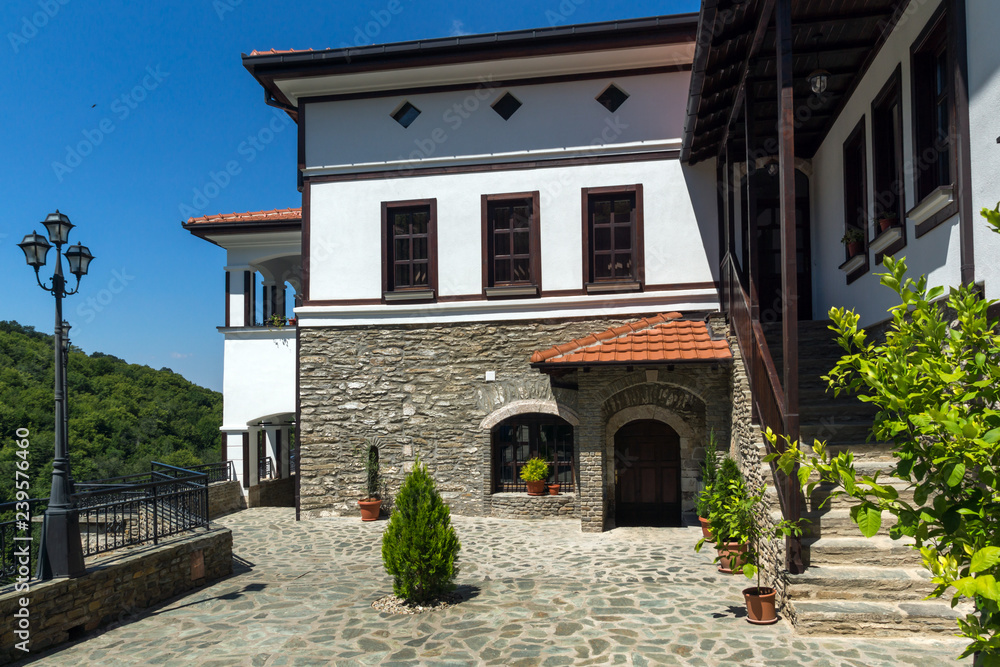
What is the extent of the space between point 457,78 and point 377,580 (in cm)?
849

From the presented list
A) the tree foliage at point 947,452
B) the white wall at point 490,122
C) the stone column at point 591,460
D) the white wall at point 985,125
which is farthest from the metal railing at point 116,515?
the white wall at point 985,125

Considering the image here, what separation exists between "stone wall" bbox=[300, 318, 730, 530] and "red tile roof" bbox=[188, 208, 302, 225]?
13.1 ft

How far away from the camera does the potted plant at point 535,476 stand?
1129 cm

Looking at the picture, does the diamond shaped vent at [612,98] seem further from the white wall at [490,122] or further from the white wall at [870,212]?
the white wall at [870,212]

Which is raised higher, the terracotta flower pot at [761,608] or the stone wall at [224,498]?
the terracotta flower pot at [761,608]

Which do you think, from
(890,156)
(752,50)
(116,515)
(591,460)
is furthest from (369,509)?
(890,156)

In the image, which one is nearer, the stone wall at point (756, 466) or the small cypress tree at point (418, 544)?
the stone wall at point (756, 466)

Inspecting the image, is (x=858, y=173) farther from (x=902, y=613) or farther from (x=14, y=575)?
(x=14, y=575)

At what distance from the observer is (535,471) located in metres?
11.3

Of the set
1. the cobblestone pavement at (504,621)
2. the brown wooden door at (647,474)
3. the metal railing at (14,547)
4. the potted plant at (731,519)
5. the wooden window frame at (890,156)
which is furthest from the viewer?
the brown wooden door at (647,474)

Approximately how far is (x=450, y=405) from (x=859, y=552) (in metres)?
7.33

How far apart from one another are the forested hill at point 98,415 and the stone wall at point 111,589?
722 inches

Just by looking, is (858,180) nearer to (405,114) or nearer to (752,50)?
(752,50)

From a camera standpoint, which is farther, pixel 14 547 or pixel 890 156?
pixel 890 156
